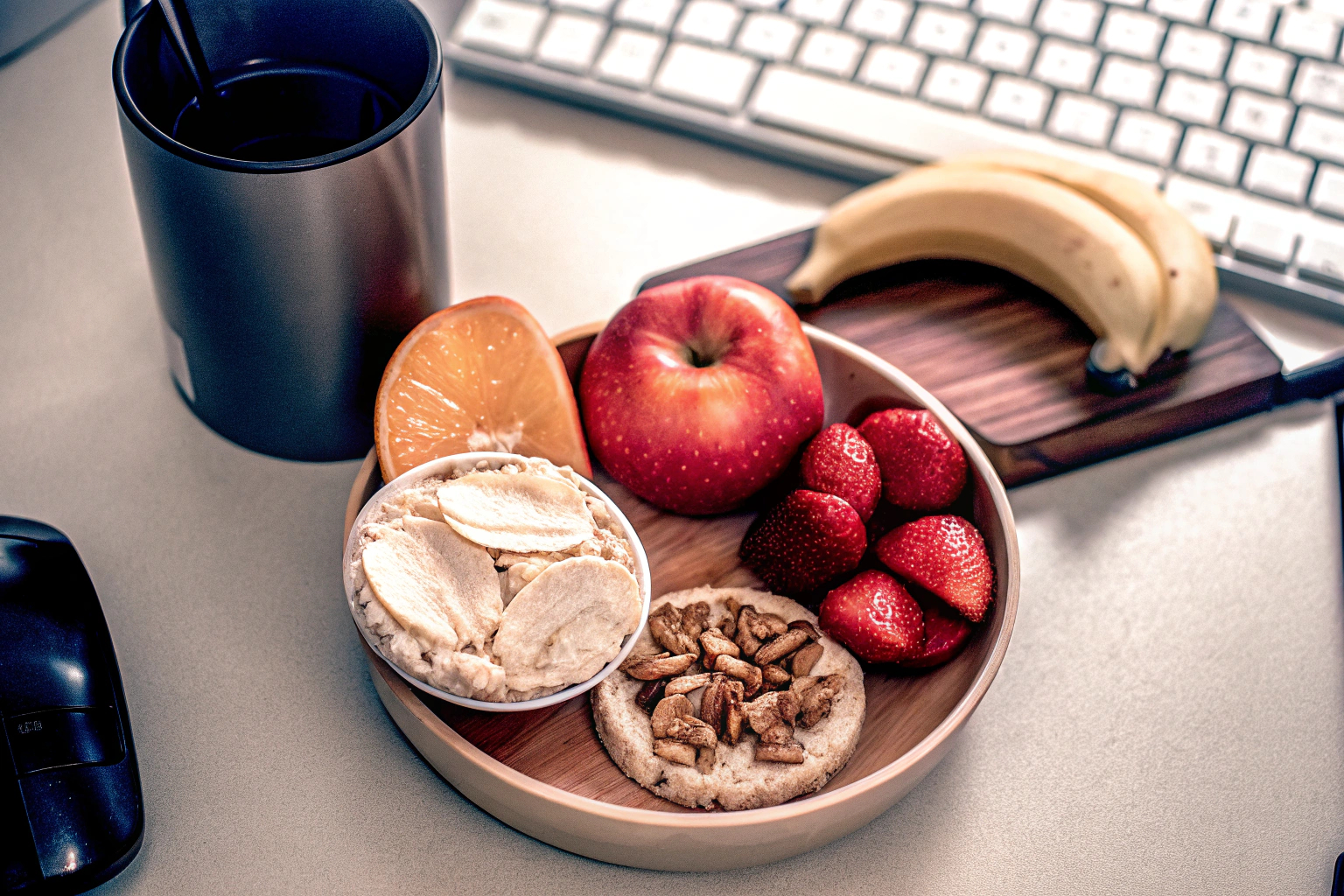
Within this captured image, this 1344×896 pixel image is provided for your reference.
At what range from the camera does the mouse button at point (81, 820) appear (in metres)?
0.60

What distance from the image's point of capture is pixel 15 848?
59 centimetres

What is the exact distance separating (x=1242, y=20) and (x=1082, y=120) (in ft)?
0.67

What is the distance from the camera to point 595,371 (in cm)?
84

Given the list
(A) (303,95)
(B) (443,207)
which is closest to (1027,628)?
(B) (443,207)

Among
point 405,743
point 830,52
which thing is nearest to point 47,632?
point 405,743

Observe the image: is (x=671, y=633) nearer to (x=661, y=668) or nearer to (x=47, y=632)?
(x=661, y=668)

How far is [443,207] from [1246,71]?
75cm

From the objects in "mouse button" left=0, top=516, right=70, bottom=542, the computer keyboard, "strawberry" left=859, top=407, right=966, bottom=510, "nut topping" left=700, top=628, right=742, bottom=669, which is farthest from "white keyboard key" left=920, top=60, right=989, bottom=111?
"mouse button" left=0, top=516, right=70, bottom=542

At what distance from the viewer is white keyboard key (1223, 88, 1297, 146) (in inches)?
39.7

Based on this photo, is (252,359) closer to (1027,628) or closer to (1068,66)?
(1027,628)

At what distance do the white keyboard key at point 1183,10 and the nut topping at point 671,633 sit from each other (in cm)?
77

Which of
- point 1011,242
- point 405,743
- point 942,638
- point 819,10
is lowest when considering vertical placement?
point 405,743

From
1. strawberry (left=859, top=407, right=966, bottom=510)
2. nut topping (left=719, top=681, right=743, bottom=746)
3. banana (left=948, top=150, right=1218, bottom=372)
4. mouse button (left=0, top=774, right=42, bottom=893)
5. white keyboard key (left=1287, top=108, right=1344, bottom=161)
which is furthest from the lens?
white keyboard key (left=1287, top=108, right=1344, bottom=161)

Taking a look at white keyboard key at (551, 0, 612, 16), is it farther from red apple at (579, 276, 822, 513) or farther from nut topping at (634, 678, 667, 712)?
nut topping at (634, 678, 667, 712)
